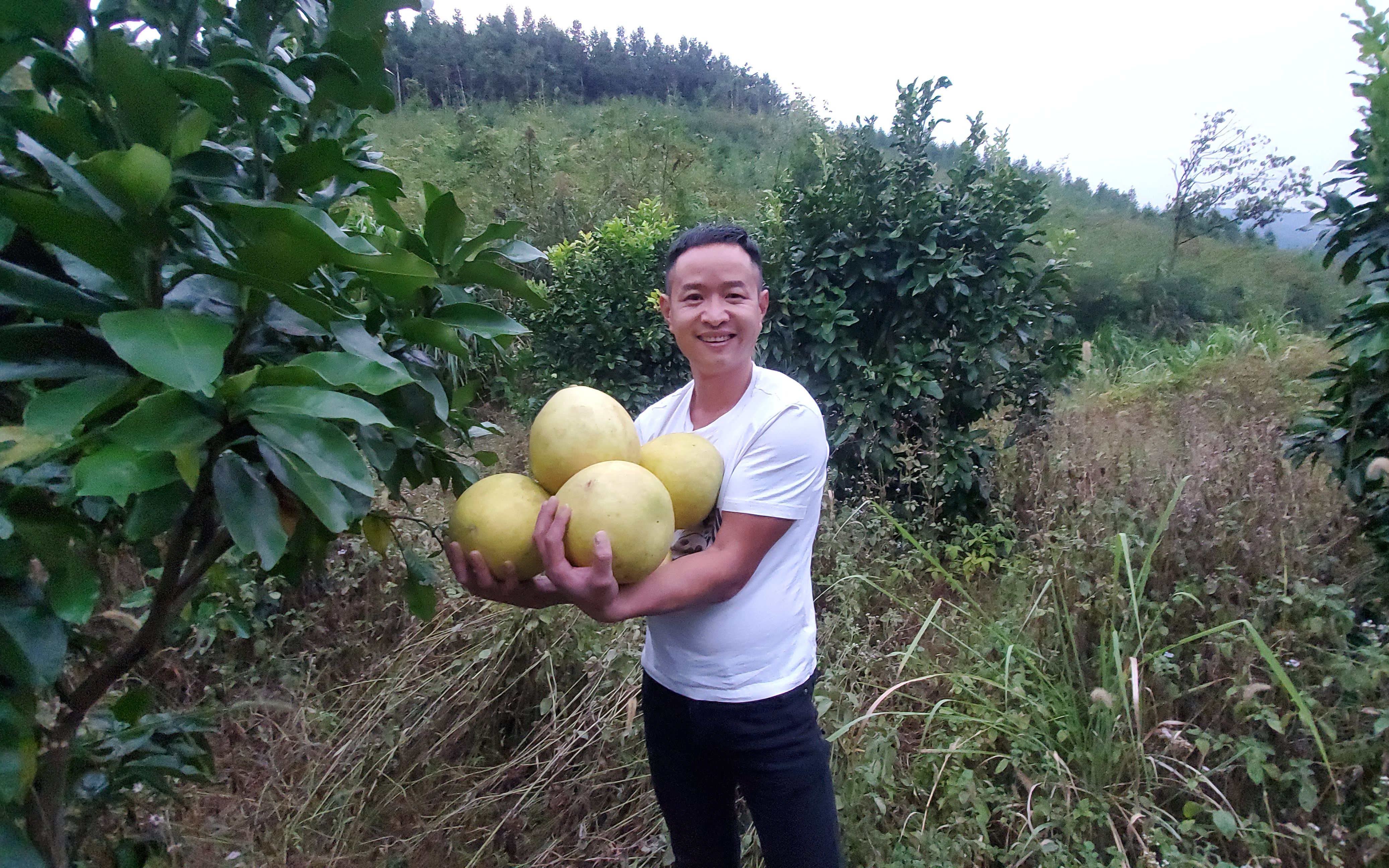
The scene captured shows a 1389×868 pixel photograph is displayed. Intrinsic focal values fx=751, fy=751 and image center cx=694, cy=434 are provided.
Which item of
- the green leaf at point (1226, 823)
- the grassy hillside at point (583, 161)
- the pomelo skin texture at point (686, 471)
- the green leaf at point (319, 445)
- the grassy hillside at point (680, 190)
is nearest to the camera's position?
the green leaf at point (319, 445)

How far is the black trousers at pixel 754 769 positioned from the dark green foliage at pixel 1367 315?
2266mm

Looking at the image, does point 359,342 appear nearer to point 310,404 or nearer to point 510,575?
point 310,404

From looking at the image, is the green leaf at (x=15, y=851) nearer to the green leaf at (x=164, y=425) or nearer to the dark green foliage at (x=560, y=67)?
the green leaf at (x=164, y=425)

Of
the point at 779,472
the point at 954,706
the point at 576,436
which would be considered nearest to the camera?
the point at 576,436

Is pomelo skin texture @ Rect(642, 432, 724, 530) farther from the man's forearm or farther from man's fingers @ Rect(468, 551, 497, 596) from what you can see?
man's fingers @ Rect(468, 551, 497, 596)

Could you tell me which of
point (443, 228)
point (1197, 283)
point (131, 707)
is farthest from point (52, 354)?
point (1197, 283)

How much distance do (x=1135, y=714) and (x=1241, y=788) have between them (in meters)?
0.42

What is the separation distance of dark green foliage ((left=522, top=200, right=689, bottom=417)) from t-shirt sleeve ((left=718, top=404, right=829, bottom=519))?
3.30 meters

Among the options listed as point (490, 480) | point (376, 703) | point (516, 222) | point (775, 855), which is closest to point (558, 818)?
point (376, 703)

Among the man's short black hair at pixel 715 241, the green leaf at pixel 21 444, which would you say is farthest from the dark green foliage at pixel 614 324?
the green leaf at pixel 21 444

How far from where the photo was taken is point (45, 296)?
0.67 m

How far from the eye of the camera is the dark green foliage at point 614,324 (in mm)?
4820

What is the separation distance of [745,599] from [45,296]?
1.14m

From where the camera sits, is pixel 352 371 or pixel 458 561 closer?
pixel 352 371
